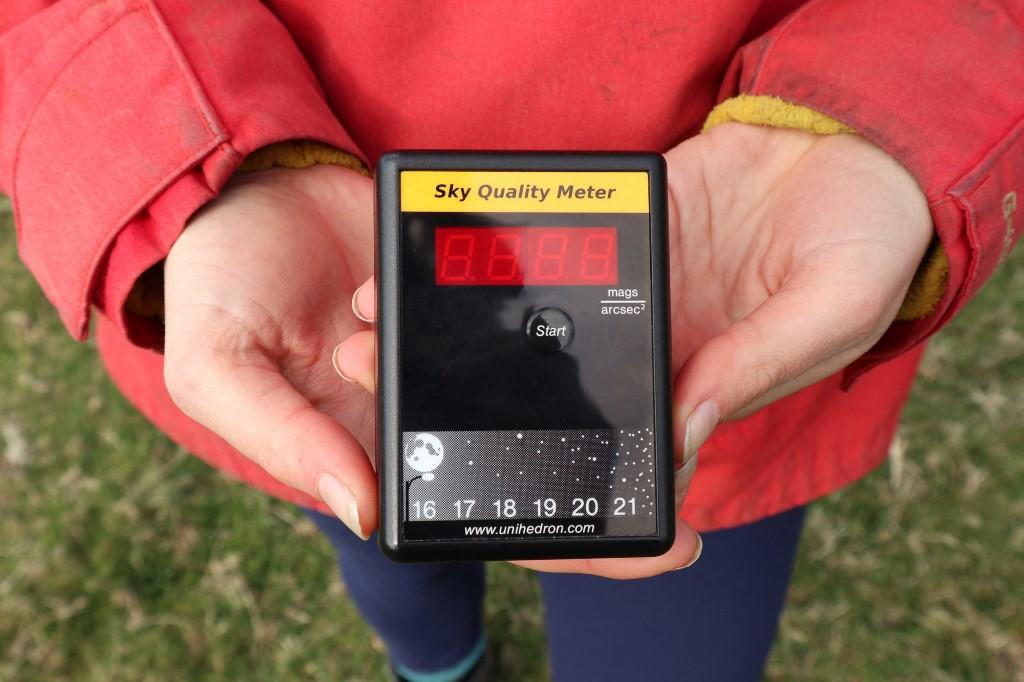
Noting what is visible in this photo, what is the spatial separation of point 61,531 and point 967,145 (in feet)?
8.05

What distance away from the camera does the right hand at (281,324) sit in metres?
1.22

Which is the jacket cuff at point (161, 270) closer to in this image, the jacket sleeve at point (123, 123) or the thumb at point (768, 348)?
the jacket sleeve at point (123, 123)

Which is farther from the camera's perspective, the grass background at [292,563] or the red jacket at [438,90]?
the grass background at [292,563]

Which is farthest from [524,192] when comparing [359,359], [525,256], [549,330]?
[359,359]

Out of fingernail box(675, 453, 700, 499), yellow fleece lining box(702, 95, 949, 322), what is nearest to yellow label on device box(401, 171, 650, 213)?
yellow fleece lining box(702, 95, 949, 322)

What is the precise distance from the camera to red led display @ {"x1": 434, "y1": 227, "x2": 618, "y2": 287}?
4.50 feet

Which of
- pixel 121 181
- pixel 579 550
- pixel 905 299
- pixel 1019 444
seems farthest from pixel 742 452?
pixel 1019 444

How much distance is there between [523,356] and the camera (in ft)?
4.44

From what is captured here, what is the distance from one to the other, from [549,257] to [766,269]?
1.08 feet

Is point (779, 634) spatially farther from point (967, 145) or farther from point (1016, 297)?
point (967, 145)

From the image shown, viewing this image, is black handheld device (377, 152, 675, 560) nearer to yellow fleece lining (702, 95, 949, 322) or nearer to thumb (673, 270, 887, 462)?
thumb (673, 270, 887, 462)

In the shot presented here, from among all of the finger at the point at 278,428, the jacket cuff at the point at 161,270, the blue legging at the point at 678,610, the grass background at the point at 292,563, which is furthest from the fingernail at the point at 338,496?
the grass background at the point at 292,563

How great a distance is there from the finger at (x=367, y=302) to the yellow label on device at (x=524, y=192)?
0.38 ft

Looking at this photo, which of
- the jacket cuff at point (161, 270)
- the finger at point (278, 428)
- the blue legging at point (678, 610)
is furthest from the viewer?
the blue legging at point (678, 610)
